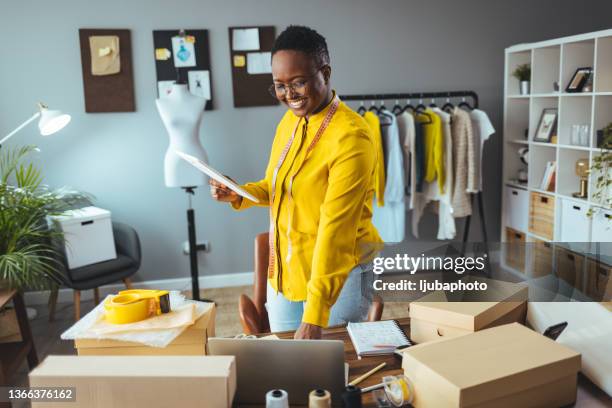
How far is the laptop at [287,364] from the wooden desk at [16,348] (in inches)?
71.5

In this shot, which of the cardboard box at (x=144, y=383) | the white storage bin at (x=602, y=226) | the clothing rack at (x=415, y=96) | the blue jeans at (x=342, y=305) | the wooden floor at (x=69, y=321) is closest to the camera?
the cardboard box at (x=144, y=383)

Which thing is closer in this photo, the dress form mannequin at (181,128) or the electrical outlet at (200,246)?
the dress form mannequin at (181,128)

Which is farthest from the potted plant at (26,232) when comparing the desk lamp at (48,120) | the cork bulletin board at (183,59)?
the cork bulletin board at (183,59)

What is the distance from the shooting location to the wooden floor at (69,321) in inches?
142

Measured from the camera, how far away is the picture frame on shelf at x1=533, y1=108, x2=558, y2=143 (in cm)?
451

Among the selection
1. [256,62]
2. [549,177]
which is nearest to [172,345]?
[256,62]

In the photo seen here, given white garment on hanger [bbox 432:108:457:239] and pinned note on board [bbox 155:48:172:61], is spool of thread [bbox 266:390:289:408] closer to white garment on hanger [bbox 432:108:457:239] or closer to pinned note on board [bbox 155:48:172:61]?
white garment on hanger [bbox 432:108:457:239]

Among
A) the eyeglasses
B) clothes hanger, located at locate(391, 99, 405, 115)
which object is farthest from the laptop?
clothes hanger, located at locate(391, 99, 405, 115)

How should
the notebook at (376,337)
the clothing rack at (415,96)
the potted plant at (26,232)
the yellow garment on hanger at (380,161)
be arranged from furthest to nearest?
the clothing rack at (415,96)
the yellow garment on hanger at (380,161)
the potted plant at (26,232)
the notebook at (376,337)

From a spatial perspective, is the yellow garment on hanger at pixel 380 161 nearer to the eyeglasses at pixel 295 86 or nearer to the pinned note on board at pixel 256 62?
the pinned note on board at pixel 256 62

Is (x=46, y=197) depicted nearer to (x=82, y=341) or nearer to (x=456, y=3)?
(x=82, y=341)

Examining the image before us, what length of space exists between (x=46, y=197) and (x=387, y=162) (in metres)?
2.45

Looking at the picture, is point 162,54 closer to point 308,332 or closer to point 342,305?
point 342,305

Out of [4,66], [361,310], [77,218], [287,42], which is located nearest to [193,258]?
[77,218]
